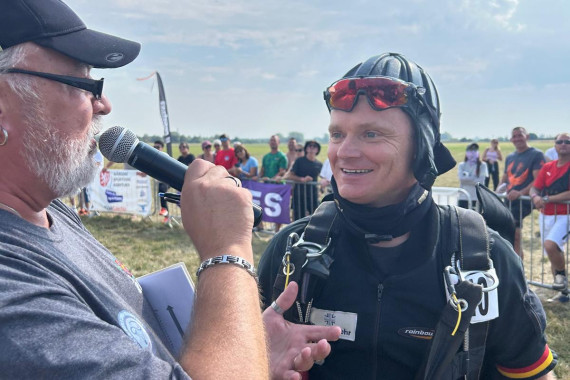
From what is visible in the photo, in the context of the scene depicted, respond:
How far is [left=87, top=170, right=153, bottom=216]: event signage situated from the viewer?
1248 cm

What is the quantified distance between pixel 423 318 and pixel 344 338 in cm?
35

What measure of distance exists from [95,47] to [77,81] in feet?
0.44

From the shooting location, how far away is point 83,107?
4.66ft

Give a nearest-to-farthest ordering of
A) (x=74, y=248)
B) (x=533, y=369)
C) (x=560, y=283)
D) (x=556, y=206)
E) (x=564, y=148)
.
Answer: (x=74, y=248) < (x=533, y=369) < (x=560, y=283) < (x=556, y=206) < (x=564, y=148)

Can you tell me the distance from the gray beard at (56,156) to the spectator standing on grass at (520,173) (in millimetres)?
7691

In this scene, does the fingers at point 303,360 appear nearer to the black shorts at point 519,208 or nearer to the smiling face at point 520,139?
the black shorts at point 519,208

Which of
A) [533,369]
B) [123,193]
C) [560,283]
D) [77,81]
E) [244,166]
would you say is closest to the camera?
[77,81]

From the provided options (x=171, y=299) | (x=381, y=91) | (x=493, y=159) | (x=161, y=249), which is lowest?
(x=161, y=249)

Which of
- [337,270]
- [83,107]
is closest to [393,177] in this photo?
[337,270]

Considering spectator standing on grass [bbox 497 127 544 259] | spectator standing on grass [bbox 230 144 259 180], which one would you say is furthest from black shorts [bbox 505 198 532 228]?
spectator standing on grass [bbox 230 144 259 180]

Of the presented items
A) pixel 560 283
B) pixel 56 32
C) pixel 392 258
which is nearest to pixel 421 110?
pixel 392 258

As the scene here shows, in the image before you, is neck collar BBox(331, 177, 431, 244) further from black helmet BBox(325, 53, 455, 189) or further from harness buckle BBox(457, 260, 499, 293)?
harness buckle BBox(457, 260, 499, 293)

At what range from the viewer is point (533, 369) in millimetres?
2002

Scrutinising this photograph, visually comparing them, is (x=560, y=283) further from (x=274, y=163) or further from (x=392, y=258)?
(x=274, y=163)
